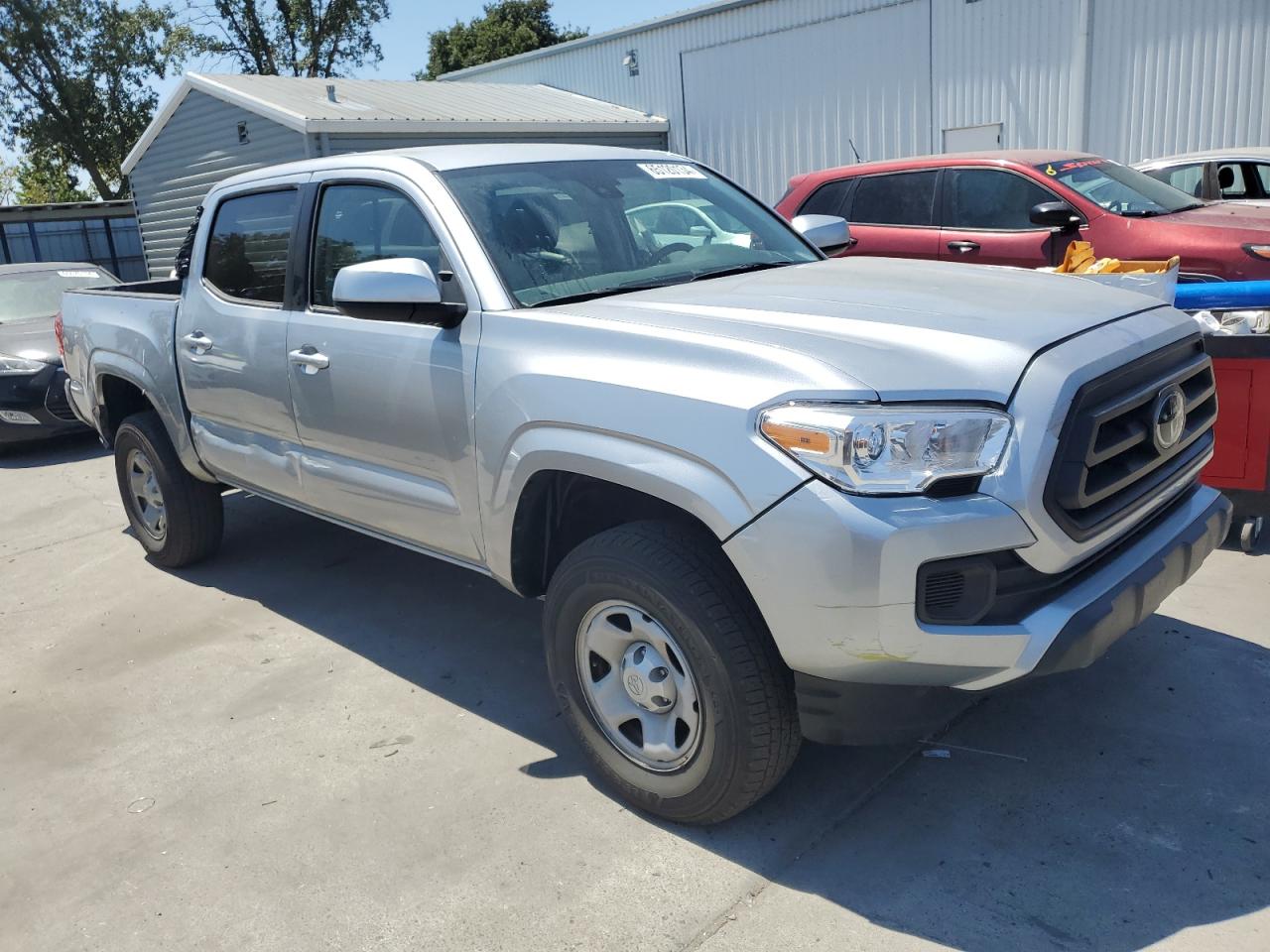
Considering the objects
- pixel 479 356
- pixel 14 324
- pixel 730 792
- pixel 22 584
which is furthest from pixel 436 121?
pixel 730 792

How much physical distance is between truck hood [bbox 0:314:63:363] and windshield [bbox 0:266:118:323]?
0.91ft

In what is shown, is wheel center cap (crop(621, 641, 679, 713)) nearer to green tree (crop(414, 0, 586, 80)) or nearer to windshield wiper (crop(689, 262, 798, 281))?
windshield wiper (crop(689, 262, 798, 281))

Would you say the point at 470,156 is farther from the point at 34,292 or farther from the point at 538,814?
the point at 34,292

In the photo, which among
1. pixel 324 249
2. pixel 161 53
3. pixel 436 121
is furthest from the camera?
pixel 161 53

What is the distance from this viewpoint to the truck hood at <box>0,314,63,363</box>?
931 cm

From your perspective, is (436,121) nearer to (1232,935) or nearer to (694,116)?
(694,116)

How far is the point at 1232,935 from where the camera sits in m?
2.50

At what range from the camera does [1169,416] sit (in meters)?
3.01

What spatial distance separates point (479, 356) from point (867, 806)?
5.75 feet

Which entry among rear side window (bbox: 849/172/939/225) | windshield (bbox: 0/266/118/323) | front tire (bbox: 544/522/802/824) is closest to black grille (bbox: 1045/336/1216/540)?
front tire (bbox: 544/522/802/824)

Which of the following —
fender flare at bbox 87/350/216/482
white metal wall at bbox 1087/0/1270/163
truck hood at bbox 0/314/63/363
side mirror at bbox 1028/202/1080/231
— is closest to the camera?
fender flare at bbox 87/350/216/482

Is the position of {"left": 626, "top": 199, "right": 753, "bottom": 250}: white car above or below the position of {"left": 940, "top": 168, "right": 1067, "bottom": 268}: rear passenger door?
above

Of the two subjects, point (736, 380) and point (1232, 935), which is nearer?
point (1232, 935)

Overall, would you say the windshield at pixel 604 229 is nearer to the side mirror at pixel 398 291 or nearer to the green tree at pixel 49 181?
the side mirror at pixel 398 291
